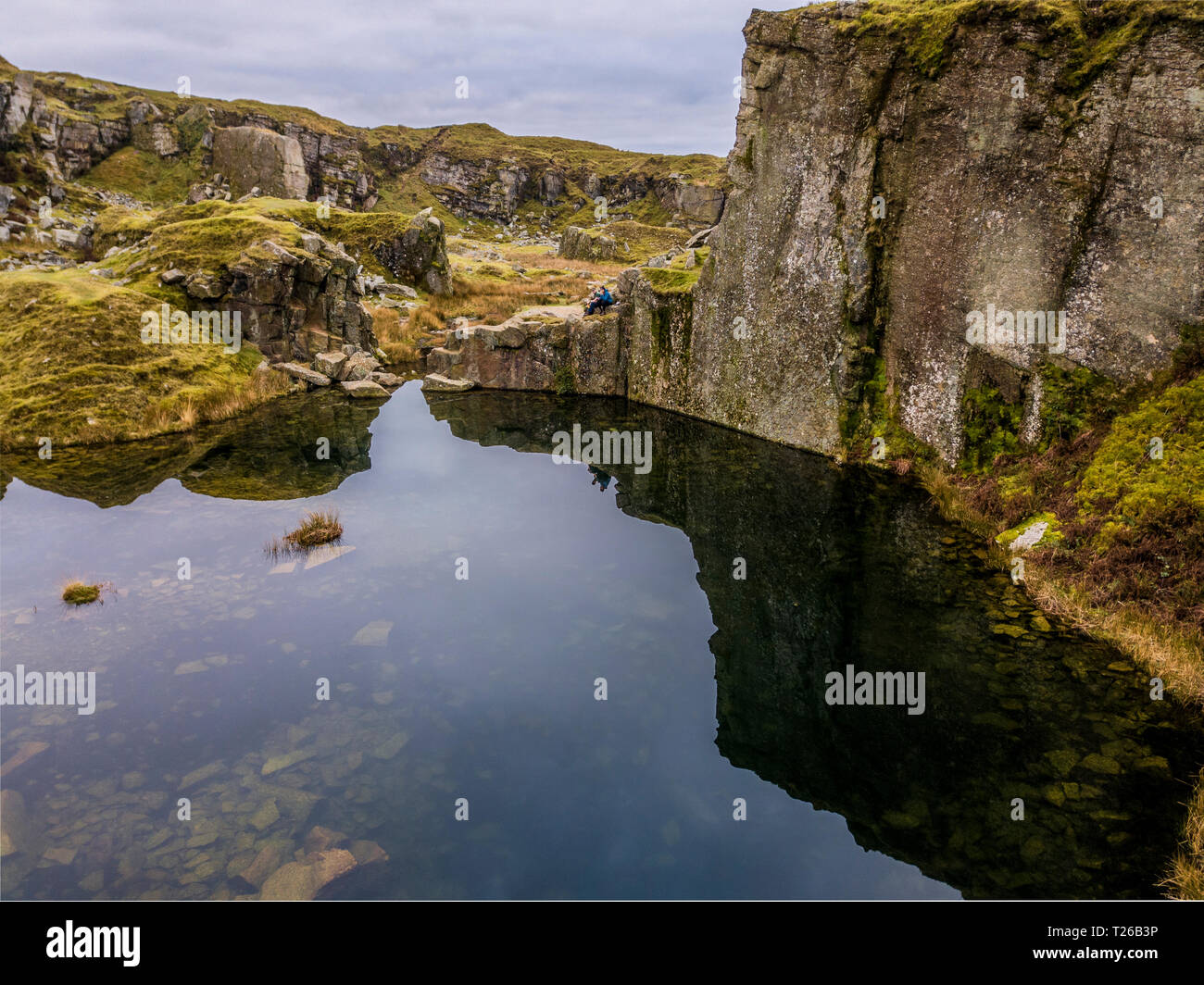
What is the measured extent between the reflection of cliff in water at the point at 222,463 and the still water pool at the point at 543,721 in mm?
1229

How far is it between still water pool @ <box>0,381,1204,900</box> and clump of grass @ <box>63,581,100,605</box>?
237 millimetres

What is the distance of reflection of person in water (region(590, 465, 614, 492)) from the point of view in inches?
840

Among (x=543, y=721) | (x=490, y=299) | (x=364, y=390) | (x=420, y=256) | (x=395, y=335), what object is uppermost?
(x=420, y=256)

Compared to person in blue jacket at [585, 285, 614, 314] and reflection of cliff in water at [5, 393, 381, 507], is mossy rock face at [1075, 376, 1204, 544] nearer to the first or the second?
reflection of cliff in water at [5, 393, 381, 507]

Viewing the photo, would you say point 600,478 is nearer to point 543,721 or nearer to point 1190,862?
point 543,721

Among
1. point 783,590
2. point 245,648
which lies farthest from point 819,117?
point 245,648

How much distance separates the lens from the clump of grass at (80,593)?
42.1 ft

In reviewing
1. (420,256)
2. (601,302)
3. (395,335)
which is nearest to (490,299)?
(420,256)

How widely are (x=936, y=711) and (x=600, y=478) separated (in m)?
13.5

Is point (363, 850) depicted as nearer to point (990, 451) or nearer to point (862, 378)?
point (990, 451)

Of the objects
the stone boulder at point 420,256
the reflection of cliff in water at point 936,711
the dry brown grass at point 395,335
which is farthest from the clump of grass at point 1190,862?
the stone boulder at point 420,256

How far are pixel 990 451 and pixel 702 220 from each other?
112 metres

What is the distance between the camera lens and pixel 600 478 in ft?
72.6

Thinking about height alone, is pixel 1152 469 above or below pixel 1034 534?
above
